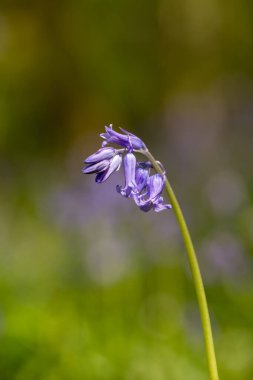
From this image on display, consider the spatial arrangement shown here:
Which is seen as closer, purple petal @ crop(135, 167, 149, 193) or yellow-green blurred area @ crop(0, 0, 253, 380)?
purple petal @ crop(135, 167, 149, 193)

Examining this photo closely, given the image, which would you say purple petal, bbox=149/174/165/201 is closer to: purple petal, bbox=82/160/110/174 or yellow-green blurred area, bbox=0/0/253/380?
purple petal, bbox=82/160/110/174

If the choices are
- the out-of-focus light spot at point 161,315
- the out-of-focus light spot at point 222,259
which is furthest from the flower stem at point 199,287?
the out-of-focus light spot at point 222,259

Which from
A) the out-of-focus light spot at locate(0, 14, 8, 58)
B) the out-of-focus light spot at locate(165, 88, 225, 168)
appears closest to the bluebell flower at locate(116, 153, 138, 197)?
the out-of-focus light spot at locate(165, 88, 225, 168)

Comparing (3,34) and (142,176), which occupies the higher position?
(3,34)

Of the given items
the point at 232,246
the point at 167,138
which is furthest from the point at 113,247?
the point at 167,138

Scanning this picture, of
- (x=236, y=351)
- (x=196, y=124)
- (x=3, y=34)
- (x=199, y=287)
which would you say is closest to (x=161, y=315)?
(x=236, y=351)

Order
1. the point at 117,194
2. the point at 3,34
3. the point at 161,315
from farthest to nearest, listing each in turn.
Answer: the point at 3,34
the point at 117,194
the point at 161,315

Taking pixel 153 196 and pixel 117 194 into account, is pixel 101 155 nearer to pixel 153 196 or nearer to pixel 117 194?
pixel 153 196

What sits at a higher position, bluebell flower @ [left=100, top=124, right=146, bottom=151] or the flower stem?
bluebell flower @ [left=100, top=124, right=146, bottom=151]
